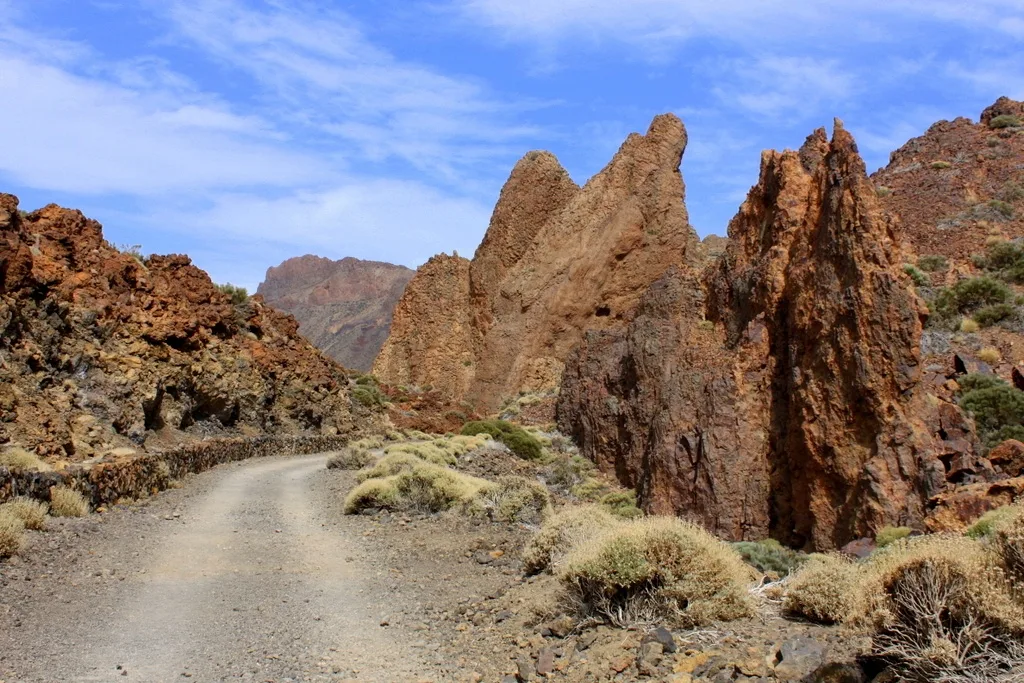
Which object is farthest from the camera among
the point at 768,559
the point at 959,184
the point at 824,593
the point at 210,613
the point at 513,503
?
the point at 959,184

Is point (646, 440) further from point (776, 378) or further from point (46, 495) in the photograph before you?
point (46, 495)

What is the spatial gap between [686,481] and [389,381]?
1248 inches

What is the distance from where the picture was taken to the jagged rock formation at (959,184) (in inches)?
1550

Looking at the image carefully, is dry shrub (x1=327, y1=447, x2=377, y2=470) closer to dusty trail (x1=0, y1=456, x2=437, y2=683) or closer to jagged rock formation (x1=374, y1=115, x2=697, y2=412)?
dusty trail (x1=0, y1=456, x2=437, y2=683)

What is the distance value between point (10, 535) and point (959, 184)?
1714 inches

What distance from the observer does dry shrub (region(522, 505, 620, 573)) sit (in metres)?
10.6

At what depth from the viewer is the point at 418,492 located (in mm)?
16688

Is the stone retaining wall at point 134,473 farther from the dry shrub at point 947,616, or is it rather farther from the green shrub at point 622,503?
the dry shrub at point 947,616

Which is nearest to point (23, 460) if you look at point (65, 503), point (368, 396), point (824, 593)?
point (65, 503)

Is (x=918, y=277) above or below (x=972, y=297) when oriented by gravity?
above

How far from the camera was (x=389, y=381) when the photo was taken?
49.5m

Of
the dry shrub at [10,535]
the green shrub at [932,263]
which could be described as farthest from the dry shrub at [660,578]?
the green shrub at [932,263]

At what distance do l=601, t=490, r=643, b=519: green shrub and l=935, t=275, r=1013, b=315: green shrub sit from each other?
15.1 m

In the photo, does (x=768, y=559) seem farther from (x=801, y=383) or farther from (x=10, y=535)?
(x=10, y=535)
